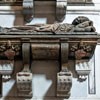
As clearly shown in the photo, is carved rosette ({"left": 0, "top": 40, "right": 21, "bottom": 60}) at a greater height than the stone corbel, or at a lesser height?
greater

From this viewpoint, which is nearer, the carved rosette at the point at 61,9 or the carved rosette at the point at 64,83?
the carved rosette at the point at 64,83

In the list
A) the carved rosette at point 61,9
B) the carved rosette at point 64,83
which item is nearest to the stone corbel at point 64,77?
the carved rosette at point 64,83

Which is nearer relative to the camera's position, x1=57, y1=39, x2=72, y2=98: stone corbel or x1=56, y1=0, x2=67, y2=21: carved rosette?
x1=57, y1=39, x2=72, y2=98: stone corbel

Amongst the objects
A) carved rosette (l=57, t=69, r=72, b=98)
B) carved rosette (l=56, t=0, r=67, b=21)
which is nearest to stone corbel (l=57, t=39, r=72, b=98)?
carved rosette (l=57, t=69, r=72, b=98)

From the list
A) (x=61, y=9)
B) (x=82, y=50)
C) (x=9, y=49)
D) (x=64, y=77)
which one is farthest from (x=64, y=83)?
(x=61, y=9)

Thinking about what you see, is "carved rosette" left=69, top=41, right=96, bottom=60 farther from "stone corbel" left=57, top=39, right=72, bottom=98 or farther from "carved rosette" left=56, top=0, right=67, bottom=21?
"carved rosette" left=56, top=0, right=67, bottom=21

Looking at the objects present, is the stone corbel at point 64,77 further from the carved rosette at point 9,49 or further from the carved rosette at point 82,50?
the carved rosette at point 9,49

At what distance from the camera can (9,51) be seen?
2986mm

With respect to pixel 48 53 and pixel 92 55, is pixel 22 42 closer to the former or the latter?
pixel 48 53

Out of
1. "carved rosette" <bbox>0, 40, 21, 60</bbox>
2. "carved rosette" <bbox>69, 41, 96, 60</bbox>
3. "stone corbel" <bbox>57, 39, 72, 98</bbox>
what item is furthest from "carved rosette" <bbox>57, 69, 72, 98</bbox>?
"carved rosette" <bbox>0, 40, 21, 60</bbox>

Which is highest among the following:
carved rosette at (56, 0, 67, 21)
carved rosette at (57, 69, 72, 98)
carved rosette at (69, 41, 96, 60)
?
carved rosette at (56, 0, 67, 21)

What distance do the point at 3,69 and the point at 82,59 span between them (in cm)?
57

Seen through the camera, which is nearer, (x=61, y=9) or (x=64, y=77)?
(x=64, y=77)

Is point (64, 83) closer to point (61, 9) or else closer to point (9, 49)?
point (9, 49)
